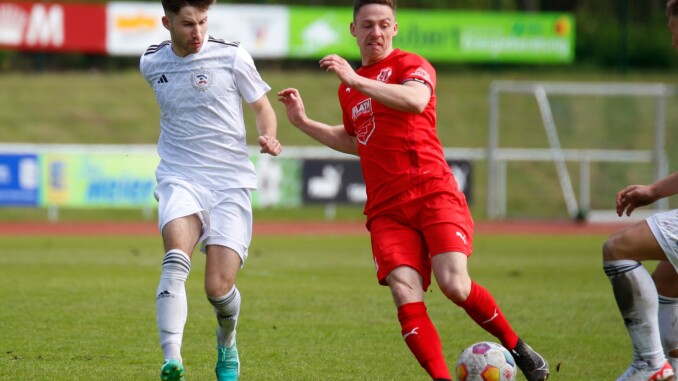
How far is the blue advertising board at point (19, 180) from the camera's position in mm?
20109

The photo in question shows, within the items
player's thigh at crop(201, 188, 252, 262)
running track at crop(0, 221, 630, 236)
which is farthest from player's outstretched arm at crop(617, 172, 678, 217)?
running track at crop(0, 221, 630, 236)

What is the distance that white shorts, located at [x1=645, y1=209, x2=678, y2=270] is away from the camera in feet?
18.4

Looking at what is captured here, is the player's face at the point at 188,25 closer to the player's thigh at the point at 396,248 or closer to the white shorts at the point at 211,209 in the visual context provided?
the white shorts at the point at 211,209

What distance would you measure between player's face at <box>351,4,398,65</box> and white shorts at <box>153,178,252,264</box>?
3.54 feet

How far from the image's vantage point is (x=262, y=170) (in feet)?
70.3

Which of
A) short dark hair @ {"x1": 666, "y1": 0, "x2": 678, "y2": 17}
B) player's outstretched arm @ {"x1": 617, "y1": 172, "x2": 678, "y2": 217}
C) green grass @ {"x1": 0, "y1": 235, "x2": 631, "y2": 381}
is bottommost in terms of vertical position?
green grass @ {"x1": 0, "y1": 235, "x2": 631, "y2": 381}

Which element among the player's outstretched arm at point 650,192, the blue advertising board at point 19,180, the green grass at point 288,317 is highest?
the player's outstretched arm at point 650,192

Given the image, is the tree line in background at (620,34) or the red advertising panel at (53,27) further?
the tree line in background at (620,34)

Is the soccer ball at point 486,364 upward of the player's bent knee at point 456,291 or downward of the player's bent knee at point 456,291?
downward

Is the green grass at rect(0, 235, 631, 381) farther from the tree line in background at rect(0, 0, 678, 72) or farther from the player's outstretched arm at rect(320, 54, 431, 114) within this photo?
the tree line in background at rect(0, 0, 678, 72)

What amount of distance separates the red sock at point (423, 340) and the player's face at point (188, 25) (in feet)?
6.09

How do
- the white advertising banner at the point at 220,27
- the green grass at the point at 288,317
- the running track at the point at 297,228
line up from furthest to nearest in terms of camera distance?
the white advertising banner at the point at 220,27 → the running track at the point at 297,228 → the green grass at the point at 288,317

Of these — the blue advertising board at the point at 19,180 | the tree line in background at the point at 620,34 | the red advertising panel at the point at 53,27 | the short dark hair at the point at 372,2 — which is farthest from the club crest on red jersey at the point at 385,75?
the tree line in background at the point at 620,34

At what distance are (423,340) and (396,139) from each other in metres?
1.12
